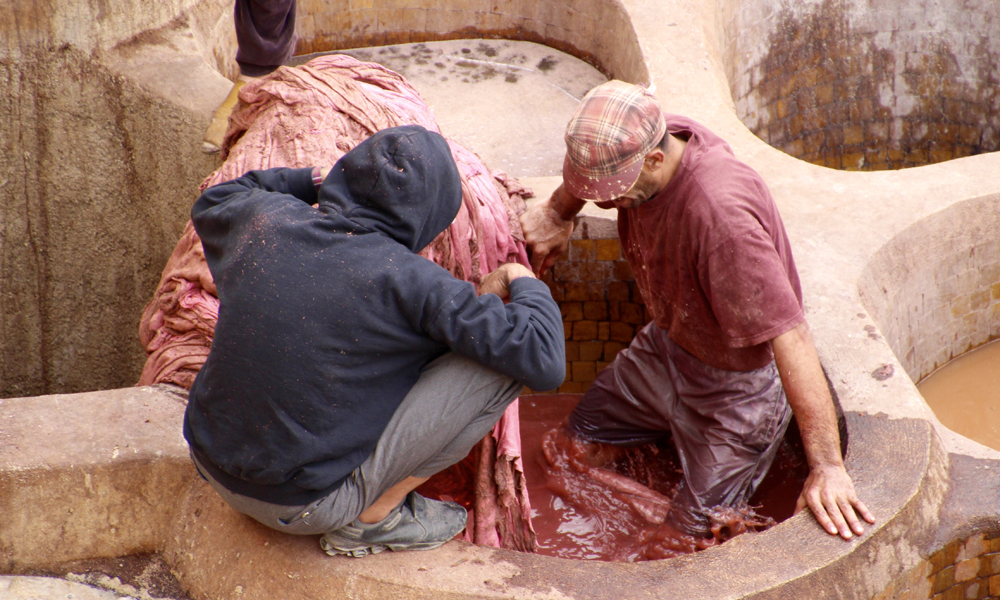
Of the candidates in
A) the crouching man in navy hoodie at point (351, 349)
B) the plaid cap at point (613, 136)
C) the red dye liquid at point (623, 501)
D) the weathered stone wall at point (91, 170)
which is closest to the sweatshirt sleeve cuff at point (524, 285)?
the crouching man in navy hoodie at point (351, 349)

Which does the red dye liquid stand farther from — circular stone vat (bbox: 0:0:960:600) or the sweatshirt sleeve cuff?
the sweatshirt sleeve cuff

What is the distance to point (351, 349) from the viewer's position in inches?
81.5

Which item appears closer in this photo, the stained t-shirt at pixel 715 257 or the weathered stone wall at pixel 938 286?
the stained t-shirt at pixel 715 257

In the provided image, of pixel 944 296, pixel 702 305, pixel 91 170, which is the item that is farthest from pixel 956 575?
pixel 91 170

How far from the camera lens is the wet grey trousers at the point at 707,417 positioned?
302 centimetres

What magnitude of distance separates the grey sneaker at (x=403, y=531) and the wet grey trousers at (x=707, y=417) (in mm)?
939

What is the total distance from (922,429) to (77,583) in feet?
7.96

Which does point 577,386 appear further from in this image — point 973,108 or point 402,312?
point 973,108

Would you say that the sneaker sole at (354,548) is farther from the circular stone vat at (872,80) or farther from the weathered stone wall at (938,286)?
the circular stone vat at (872,80)

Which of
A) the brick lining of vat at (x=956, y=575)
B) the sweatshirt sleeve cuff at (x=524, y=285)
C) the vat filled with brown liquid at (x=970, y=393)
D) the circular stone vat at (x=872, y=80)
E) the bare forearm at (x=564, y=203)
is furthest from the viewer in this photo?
the circular stone vat at (x=872, y=80)

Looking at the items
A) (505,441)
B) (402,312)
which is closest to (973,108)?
(505,441)

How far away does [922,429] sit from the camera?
2.72 m

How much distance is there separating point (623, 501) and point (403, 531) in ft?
4.14

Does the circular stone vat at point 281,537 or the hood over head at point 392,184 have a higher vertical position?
the hood over head at point 392,184
